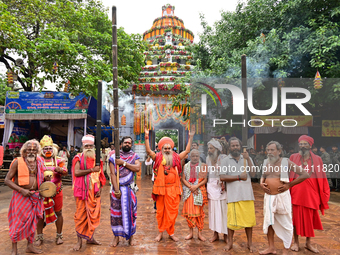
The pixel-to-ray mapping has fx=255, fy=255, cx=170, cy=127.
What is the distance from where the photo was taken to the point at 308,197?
3.81 m

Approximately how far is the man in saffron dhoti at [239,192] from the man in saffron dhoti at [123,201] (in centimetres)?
148

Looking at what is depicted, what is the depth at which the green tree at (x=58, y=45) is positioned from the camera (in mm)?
9164

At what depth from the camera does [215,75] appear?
9008 mm

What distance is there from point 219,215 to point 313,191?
147cm

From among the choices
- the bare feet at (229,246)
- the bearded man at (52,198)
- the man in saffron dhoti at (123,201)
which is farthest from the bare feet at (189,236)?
the bearded man at (52,198)

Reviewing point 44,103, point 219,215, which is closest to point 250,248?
point 219,215


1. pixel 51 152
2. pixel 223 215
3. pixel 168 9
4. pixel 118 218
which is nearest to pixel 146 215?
pixel 118 218

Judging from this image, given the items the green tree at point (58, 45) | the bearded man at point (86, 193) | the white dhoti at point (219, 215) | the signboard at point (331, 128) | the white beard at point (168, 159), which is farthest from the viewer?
the signboard at point (331, 128)

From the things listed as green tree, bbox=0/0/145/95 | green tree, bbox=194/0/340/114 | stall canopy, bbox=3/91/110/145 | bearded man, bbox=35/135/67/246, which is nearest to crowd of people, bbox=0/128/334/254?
bearded man, bbox=35/135/67/246

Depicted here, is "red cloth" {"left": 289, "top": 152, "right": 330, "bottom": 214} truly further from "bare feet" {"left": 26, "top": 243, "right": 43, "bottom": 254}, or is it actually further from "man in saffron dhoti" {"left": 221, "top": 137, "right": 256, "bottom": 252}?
"bare feet" {"left": 26, "top": 243, "right": 43, "bottom": 254}

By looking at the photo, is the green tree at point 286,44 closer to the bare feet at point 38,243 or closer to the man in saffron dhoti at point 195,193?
the man in saffron dhoti at point 195,193

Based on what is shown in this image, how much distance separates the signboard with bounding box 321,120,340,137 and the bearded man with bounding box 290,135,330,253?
25.6 ft

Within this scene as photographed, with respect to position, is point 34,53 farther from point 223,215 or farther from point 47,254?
point 223,215

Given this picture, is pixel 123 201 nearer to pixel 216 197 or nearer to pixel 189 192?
pixel 189 192
